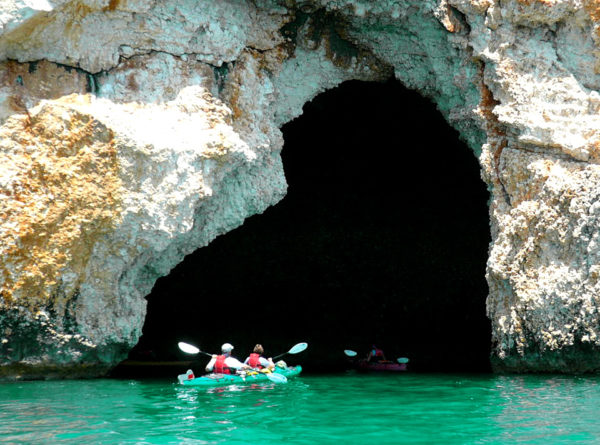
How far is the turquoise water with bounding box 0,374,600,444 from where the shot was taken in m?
8.52

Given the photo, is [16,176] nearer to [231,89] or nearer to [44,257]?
[44,257]

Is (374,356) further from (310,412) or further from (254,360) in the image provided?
(310,412)

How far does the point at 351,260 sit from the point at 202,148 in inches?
413

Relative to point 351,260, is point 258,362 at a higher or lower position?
lower

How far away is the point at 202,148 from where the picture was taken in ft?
43.1

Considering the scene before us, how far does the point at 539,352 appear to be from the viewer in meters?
13.4

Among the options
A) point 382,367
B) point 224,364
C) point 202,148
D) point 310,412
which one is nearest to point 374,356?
point 382,367

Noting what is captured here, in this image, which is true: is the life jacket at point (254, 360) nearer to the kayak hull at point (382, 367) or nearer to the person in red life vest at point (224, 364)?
the person in red life vest at point (224, 364)

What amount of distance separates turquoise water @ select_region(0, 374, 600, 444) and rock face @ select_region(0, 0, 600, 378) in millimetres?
1076

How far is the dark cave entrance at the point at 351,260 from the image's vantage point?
808 inches

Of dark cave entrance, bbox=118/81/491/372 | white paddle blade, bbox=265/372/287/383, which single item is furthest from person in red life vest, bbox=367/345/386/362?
white paddle blade, bbox=265/372/287/383

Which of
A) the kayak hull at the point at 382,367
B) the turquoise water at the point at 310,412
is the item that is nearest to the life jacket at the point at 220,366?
the turquoise water at the point at 310,412

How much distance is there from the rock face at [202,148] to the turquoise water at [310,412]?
3.53 feet

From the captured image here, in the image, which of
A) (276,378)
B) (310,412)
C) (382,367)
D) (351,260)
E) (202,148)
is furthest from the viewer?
(351,260)
